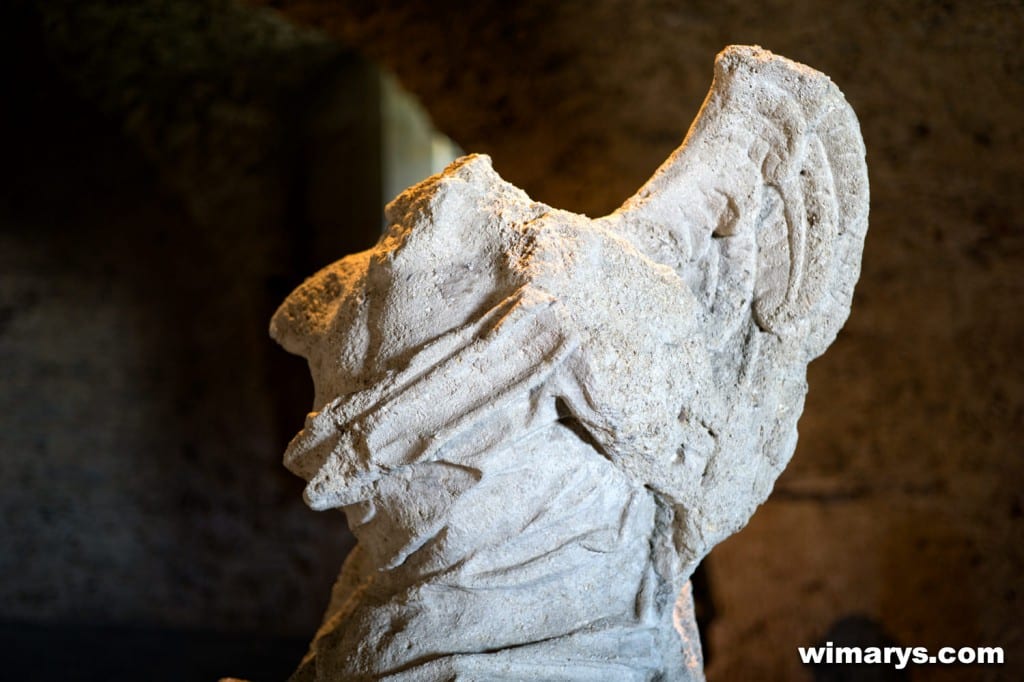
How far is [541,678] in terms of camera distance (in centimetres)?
143

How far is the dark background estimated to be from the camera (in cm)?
281

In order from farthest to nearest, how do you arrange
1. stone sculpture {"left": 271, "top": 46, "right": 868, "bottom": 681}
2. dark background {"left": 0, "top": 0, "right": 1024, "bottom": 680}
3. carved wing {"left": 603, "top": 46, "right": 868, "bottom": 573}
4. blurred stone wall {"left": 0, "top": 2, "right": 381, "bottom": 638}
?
blurred stone wall {"left": 0, "top": 2, "right": 381, "bottom": 638}
dark background {"left": 0, "top": 0, "right": 1024, "bottom": 680}
carved wing {"left": 603, "top": 46, "right": 868, "bottom": 573}
stone sculpture {"left": 271, "top": 46, "right": 868, "bottom": 681}

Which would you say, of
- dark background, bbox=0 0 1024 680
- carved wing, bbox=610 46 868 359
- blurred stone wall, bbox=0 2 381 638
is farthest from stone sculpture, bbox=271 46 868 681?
blurred stone wall, bbox=0 2 381 638

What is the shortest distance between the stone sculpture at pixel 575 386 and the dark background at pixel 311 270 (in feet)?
4.45

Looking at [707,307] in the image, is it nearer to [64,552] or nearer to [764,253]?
[764,253]

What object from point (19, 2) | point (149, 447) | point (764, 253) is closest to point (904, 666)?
point (764, 253)

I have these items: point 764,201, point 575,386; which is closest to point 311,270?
point 764,201

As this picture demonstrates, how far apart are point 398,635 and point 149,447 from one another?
2735 millimetres

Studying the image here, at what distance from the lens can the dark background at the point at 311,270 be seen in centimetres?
281

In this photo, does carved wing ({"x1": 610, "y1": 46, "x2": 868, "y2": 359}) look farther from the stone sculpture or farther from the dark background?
the dark background

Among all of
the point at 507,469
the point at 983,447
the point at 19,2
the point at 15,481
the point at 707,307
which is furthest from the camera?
the point at 15,481

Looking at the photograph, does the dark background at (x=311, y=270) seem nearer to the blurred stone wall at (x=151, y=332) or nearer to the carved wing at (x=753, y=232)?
the blurred stone wall at (x=151, y=332)

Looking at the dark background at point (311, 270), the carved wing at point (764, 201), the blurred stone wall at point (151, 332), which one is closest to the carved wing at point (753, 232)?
the carved wing at point (764, 201)

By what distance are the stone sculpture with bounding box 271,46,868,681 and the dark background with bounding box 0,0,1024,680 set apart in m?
1.36
